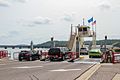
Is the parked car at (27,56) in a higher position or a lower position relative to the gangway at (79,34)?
lower

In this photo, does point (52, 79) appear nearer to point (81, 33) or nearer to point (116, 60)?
point (116, 60)

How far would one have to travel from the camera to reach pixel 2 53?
47.1 metres

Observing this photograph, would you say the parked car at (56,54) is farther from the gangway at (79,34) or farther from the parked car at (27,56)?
the gangway at (79,34)

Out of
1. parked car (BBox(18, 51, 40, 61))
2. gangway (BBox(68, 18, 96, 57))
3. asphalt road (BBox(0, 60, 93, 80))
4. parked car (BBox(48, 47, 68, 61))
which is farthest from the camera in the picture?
gangway (BBox(68, 18, 96, 57))

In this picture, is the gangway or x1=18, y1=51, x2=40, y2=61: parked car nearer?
x1=18, y1=51, x2=40, y2=61: parked car

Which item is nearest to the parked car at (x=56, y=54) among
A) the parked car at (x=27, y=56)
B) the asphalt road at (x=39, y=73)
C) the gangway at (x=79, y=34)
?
the parked car at (x=27, y=56)

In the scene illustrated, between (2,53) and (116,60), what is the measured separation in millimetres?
18307

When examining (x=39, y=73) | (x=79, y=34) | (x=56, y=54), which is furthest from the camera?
(x=79, y=34)

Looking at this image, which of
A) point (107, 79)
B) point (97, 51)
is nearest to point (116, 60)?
point (107, 79)

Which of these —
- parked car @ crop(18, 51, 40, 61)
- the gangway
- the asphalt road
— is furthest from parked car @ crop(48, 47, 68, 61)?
the gangway

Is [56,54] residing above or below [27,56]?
above

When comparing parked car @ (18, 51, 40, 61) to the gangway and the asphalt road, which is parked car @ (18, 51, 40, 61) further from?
the gangway

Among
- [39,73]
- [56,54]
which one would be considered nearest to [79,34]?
[56,54]

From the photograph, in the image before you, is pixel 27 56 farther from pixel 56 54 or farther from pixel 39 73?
pixel 39 73
